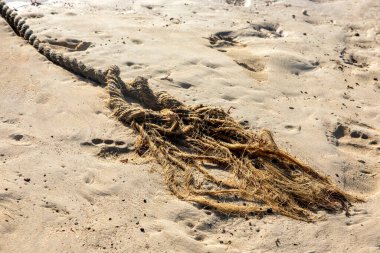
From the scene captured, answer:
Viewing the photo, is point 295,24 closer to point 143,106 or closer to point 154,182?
point 143,106

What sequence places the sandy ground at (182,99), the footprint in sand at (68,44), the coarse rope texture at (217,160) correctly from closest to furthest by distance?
the sandy ground at (182,99) < the coarse rope texture at (217,160) < the footprint in sand at (68,44)

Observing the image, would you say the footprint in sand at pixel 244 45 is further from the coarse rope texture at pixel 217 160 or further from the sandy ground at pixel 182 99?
the coarse rope texture at pixel 217 160

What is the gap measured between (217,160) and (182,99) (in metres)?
0.85

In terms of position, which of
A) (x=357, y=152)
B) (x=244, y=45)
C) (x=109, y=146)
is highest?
(x=244, y=45)

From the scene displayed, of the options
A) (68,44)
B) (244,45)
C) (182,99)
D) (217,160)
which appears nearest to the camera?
(217,160)

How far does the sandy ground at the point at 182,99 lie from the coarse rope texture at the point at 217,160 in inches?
4.1

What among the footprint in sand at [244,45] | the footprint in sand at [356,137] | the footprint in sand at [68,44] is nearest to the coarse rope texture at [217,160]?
the footprint in sand at [356,137]

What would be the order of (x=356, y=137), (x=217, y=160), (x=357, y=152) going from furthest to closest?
1. (x=356, y=137)
2. (x=357, y=152)
3. (x=217, y=160)

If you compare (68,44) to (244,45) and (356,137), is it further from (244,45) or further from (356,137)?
(356,137)

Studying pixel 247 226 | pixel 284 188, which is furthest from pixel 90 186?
pixel 284 188

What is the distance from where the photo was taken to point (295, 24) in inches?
A: 239

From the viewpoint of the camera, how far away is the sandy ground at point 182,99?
310 cm

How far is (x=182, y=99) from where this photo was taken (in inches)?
173

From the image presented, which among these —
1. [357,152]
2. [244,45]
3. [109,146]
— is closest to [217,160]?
[109,146]
